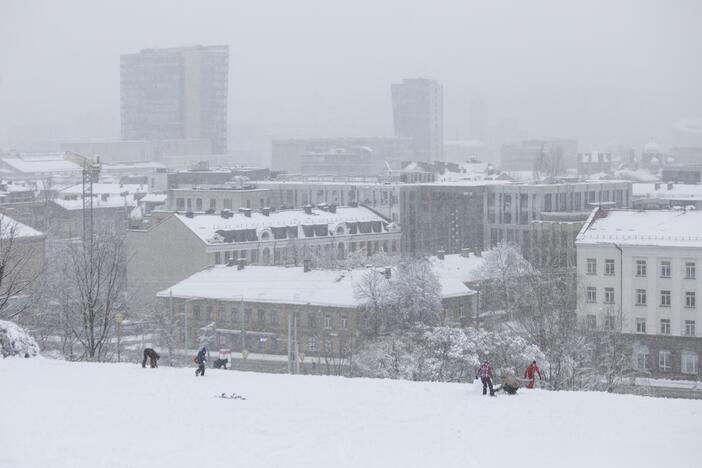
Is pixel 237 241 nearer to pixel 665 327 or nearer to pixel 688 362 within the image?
pixel 665 327

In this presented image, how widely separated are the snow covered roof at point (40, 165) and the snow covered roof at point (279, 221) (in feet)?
318

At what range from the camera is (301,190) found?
99.1 metres

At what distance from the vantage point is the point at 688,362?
47531 mm

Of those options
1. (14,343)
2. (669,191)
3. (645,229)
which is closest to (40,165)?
(669,191)

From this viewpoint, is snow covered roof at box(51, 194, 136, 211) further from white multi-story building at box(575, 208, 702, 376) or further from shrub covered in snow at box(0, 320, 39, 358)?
shrub covered in snow at box(0, 320, 39, 358)

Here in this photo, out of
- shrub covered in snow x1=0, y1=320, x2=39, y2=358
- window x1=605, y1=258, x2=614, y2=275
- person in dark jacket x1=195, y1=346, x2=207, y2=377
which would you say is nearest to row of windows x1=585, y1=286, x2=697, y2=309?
window x1=605, y1=258, x2=614, y2=275

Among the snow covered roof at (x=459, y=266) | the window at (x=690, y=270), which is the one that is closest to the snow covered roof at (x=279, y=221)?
the snow covered roof at (x=459, y=266)

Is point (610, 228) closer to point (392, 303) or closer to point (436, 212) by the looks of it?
point (392, 303)

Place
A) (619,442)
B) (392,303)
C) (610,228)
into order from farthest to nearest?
1. (610,228)
2. (392,303)
3. (619,442)

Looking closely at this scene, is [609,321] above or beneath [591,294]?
beneath

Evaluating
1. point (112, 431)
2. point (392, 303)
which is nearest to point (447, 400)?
point (112, 431)

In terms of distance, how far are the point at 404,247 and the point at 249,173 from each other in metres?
39.2

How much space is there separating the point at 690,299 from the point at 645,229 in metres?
3.43

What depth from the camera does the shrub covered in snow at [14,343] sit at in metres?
27.9
